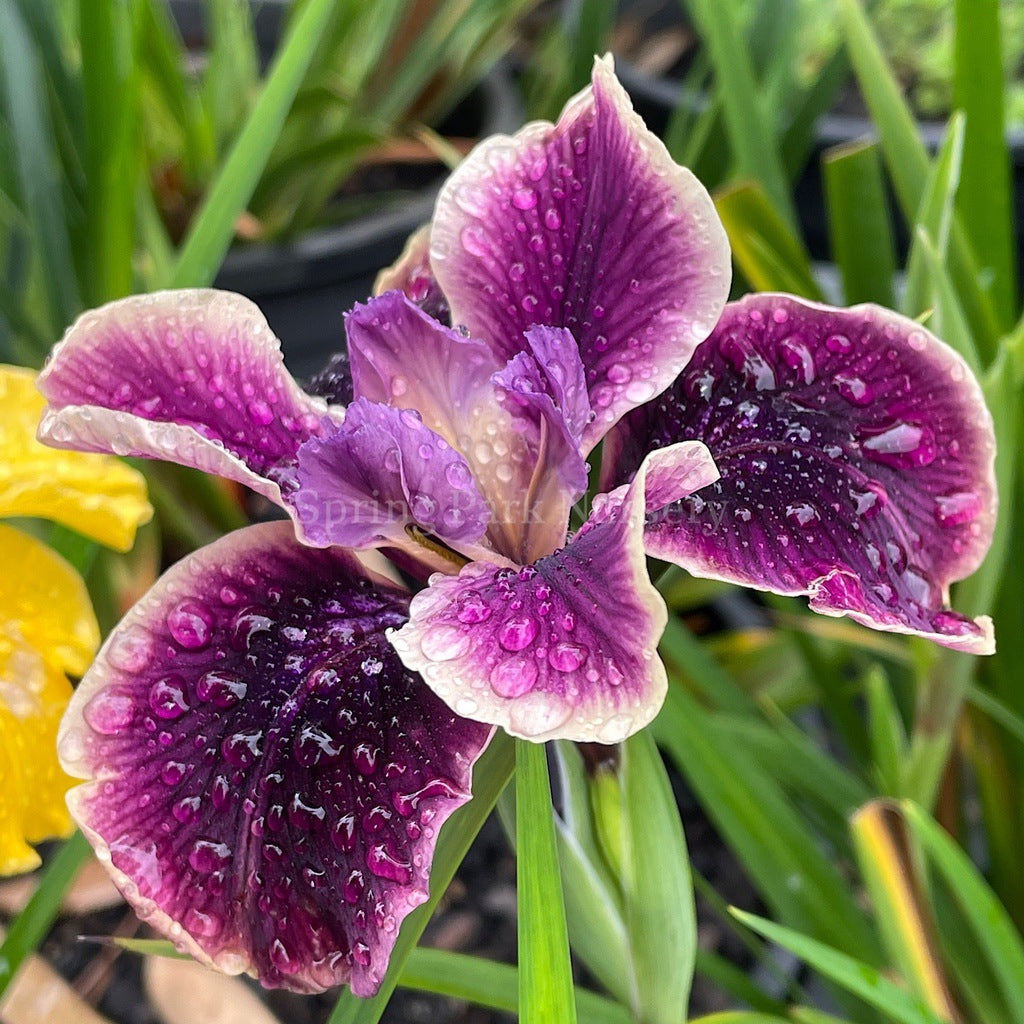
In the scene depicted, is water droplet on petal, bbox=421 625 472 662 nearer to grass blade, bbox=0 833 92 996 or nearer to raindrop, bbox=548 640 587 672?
raindrop, bbox=548 640 587 672

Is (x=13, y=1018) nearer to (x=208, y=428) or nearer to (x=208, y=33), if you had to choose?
(x=208, y=428)

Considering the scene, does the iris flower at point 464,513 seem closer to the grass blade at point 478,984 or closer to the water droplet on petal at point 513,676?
the water droplet on petal at point 513,676

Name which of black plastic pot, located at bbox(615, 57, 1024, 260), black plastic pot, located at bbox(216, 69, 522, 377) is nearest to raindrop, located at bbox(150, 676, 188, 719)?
black plastic pot, located at bbox(216, 69, 522, 377)

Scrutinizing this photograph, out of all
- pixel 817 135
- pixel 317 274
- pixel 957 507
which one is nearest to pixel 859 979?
pixel 957 507

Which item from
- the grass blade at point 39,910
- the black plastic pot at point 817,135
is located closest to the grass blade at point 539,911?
the grass blade at point 39,910

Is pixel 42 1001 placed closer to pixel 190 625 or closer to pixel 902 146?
pixel 190 625

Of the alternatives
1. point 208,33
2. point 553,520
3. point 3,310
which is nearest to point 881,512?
point 553,520
